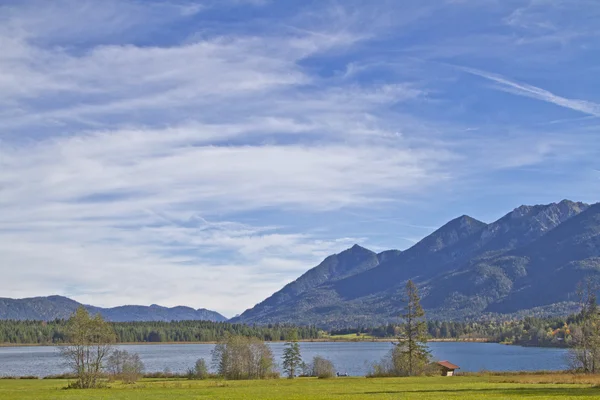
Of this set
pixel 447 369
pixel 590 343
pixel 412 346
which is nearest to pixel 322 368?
pixel 412 346

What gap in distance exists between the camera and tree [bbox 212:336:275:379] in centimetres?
10588

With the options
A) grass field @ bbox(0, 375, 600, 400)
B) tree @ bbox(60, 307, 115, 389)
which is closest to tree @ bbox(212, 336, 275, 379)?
tree @ bbox(60, 307, 115, 389)

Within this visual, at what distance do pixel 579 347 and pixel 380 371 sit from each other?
1332 inches

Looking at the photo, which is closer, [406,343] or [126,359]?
[406,343]

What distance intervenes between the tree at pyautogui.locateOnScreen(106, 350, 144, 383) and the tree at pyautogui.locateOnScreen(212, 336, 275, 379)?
14.1 m

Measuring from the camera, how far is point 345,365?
163 m

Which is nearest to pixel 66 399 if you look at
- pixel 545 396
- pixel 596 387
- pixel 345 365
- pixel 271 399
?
pixel 271 399

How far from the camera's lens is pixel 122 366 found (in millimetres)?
106500

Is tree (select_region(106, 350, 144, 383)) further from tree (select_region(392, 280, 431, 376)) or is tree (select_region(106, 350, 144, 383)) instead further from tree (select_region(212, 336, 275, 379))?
tree (select_region(392, 280, 431, 376))

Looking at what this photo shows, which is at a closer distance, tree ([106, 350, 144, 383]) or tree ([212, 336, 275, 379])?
tree ([106, 350, 144, 383])

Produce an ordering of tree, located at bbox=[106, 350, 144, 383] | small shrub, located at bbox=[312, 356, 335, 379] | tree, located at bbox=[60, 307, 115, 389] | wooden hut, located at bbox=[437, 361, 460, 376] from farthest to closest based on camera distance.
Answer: small shrub, located at bbox=[312, 356, 335, 379] < wooden hut, located at bbox=[437, 361, 460, 376] < tree, located at bbox=[106, 350, 144, 383] < tree, located at bbox=[60, 307, 115, 389]

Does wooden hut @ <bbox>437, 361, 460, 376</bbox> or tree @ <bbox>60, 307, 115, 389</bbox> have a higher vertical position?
tree @ <bbox>60, 307, 115, 389</bbox>

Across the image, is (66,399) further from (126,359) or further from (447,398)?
(126,359)

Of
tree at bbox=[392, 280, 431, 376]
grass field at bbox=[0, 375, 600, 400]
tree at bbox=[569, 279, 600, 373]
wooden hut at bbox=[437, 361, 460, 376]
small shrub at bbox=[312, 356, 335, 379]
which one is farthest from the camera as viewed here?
small shrub at bbox=[312, 356, 335, 379]
